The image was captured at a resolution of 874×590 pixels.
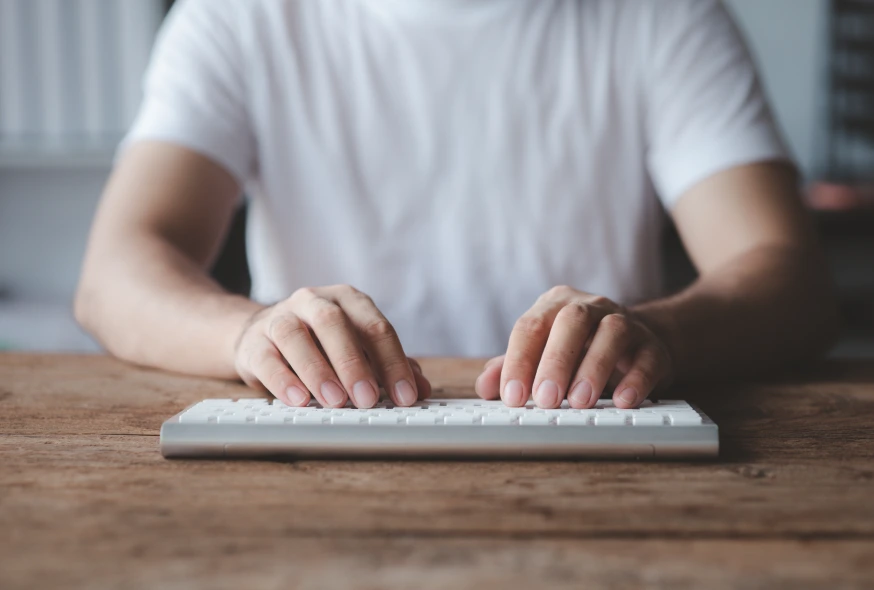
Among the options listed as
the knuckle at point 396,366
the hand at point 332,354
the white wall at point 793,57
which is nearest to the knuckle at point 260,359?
the hand at point 332,354

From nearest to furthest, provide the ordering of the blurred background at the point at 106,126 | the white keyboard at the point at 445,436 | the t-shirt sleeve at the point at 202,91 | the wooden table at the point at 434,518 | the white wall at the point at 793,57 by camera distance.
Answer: the wooden table at the point at 434,518 < the white keyboard at the point at 445,436 < the t-shirt sleeve at the point at 202,91 < the blurred background at the point at 106,126 < the white wall at the point at 793,57

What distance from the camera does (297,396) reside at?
23.6 inches

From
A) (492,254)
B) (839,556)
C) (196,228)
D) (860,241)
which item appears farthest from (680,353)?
(860,241)

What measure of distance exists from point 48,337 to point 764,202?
95.5 inches

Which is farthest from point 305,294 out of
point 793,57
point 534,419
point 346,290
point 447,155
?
point 793,57

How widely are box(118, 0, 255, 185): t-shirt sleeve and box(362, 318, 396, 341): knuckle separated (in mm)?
648

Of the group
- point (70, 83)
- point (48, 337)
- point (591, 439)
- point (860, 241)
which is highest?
point (591, 439)

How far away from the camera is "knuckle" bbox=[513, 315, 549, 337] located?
0.62m

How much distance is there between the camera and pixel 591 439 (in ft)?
1.64

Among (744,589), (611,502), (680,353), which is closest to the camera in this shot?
(744,589)

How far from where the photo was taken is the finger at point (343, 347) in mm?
580

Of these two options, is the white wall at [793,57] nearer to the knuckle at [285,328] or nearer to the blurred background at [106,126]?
the blurred background at [106,126]

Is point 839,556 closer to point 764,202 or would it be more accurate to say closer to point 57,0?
point 764,202

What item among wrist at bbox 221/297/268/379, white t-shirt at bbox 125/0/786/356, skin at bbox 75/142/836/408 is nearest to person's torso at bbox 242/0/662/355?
white t-shirt at bbox 125/0/786/356
